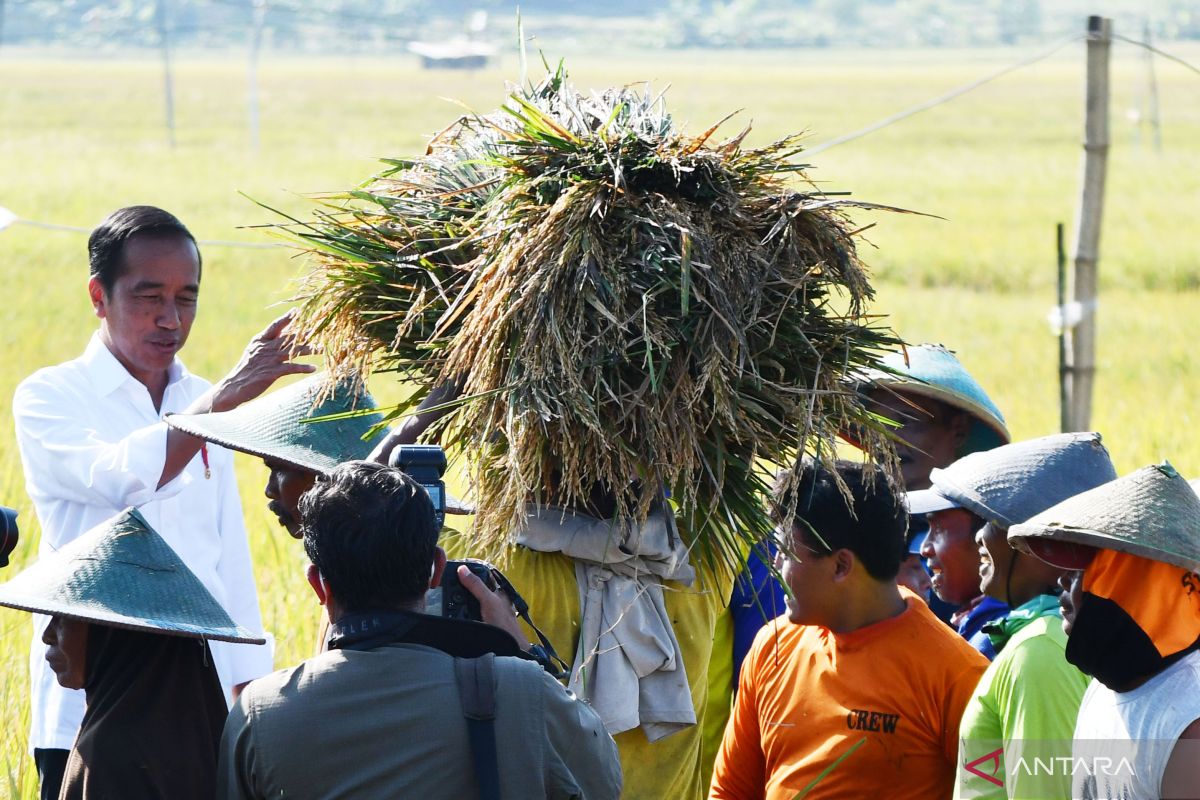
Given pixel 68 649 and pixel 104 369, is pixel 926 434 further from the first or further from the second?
pixel 68 649

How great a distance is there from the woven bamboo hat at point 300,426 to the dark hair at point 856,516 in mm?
886

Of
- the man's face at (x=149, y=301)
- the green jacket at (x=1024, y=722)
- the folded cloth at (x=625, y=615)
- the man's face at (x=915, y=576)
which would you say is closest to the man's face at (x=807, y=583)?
the folded cloth at (x=625, y=615)

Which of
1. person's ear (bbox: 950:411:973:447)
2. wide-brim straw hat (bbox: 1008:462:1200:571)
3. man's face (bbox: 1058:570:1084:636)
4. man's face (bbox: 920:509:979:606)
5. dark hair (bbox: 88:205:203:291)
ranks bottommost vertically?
man's face (bbox: 920:509:979:606)

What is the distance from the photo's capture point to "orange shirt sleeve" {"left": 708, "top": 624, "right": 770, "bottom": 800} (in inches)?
118

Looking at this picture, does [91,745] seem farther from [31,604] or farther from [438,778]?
[438,778]

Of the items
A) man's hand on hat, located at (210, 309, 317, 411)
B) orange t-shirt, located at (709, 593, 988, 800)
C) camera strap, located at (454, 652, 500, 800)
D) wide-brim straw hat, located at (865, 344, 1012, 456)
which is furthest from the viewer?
wide-brim straw hat, located at (865, 344, 1012, 456)

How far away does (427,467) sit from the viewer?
2402mm

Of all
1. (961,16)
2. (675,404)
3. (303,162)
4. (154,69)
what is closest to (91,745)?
(675,404)

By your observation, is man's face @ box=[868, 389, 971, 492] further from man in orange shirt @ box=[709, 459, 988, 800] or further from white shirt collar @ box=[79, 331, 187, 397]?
white shirt collar @ box=[79, 331, 187, 397]

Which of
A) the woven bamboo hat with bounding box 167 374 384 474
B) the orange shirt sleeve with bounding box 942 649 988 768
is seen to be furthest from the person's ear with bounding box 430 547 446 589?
the orange shirt sleeve with bounding box 942 649 988 768

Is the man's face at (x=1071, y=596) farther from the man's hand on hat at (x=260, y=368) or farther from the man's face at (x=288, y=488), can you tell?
the man's hand on hat at (x=260, y=368)

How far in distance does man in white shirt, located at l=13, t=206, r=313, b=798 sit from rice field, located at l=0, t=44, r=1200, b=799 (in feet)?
1.08

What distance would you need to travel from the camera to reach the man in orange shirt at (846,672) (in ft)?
9.19

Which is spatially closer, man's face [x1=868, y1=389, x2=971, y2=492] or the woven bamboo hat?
the woven bamboo hat
